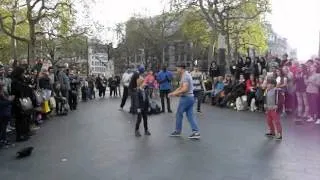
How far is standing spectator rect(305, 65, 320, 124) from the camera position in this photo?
623 inches

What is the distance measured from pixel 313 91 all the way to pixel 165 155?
760 centimetres

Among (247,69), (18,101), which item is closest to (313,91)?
(247,69)

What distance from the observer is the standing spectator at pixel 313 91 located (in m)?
15.8

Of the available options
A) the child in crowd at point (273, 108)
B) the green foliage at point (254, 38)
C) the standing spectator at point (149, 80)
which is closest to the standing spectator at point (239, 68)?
the standing spectator at point (149, 80)

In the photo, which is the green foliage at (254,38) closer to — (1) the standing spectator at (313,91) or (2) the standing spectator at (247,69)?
(2) the standing spectator at (247,69)

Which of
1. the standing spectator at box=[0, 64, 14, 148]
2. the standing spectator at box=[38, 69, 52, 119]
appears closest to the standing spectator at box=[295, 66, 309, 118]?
the standing spectator at box=[38, 69, 52, 119]

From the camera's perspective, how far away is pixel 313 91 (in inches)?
634

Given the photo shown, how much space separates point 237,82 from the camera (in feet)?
74.8

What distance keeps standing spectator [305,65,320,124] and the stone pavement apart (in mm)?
999

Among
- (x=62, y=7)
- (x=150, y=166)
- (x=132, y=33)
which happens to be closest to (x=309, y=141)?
(x=150, y=166)

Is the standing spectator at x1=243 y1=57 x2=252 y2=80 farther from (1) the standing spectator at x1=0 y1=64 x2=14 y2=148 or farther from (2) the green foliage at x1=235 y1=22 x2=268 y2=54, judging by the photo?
(2) the green foliage at x1=235 y1=22 x2=268 y2=54

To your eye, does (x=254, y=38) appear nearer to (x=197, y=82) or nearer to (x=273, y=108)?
(x=197, y=82)

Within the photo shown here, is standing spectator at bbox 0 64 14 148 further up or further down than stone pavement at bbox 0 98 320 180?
further up

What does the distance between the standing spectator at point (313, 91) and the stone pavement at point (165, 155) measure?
100 cm
